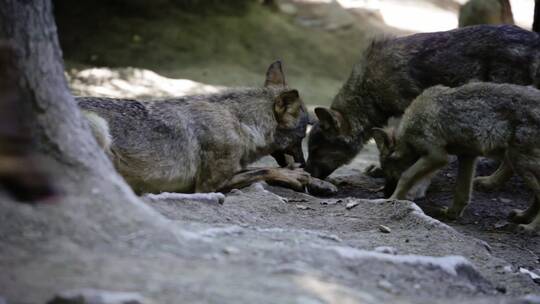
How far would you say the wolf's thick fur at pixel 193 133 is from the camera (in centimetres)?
645

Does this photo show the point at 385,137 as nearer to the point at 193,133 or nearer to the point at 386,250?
the point at 193,133

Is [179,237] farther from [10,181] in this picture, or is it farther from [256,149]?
[256,149]

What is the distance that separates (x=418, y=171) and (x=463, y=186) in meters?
0.47

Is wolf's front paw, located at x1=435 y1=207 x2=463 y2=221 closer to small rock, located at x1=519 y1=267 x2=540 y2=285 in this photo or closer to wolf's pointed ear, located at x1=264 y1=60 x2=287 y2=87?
small rock, located at x1=519 y1=267 x2=540 y2=285

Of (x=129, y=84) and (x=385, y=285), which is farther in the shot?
(x=129, y=84)

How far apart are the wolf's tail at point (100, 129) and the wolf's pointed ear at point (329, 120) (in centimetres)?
297

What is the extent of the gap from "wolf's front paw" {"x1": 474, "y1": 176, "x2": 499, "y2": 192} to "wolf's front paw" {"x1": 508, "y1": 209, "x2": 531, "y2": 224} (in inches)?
42.1

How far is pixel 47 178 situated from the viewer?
12.4ft

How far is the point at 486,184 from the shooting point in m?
8.35

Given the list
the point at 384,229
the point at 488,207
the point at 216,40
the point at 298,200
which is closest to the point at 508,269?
the point at 384,229

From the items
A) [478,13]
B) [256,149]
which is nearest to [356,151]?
[256,149]

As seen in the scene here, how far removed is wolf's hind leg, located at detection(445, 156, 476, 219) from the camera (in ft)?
23.7

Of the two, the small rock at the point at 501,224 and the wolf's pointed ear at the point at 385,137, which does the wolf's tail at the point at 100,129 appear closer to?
the wolf's pointed ear at the point at 385,137

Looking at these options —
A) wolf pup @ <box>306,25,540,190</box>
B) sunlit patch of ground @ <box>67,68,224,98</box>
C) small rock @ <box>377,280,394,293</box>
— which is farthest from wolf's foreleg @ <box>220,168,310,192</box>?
sunlit patch of ground @ <box>67,68,224,98</box>
